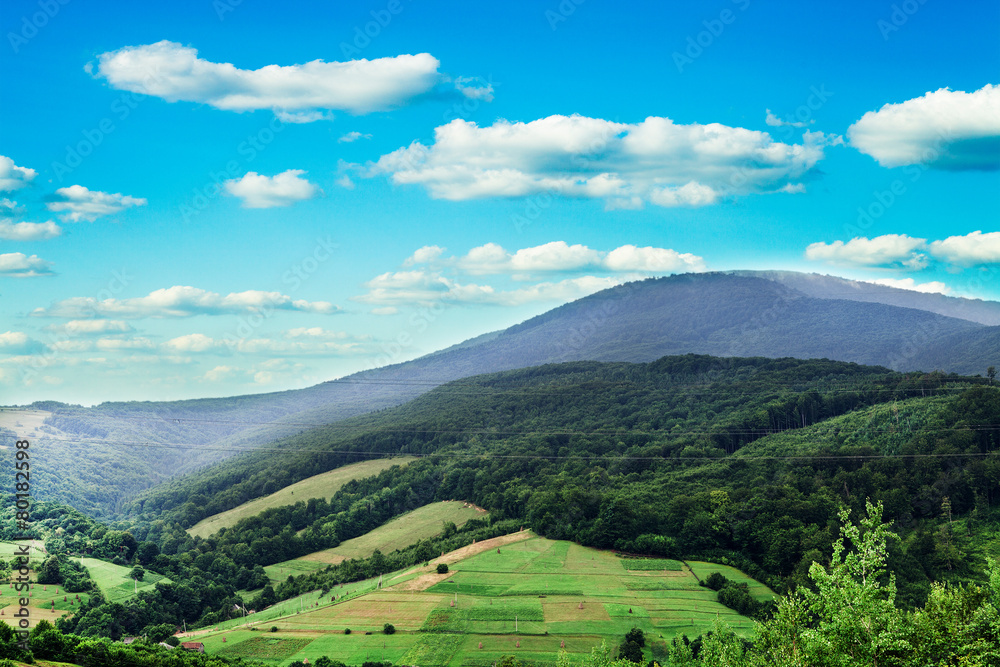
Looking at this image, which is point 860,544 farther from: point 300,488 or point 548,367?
point 548,367

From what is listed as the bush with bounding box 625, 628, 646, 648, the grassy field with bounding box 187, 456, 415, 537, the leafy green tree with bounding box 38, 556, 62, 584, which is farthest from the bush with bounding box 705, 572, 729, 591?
the grassy field with bounding box 187, 456, 415, 537

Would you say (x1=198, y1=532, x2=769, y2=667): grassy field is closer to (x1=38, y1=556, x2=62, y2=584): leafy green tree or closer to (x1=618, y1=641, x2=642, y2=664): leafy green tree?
(x1=618, y1=641, x2=642, y2=664): leafy green tree

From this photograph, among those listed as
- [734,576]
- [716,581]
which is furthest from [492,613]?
[734,576]

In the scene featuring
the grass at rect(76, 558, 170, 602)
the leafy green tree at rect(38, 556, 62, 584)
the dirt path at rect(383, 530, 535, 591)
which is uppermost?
the leafy green tree at rect(38, 556, 62, 584)

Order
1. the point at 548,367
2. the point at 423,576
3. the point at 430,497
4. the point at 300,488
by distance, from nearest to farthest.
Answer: the point at 423,576, the point at 430,497, the point at 300,488, the point at 548,367

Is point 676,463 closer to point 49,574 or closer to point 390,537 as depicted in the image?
point 390,537

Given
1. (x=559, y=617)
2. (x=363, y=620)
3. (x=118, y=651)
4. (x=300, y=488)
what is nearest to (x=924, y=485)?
(x=559, y=617)

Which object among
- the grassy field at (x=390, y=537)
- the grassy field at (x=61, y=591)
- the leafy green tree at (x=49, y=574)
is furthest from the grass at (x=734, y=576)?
the leafy green tree at (x=49, y=574)
